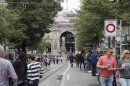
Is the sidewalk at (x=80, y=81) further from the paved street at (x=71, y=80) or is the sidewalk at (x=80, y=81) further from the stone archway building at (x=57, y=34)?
the stone archway building at (x=57, y=34)

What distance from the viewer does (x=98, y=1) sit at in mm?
24219

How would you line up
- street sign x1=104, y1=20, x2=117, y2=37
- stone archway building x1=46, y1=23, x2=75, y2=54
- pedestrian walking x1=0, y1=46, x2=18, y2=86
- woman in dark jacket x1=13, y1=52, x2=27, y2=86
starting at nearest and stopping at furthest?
pedestrian walking x1=0, y1=46, x2=18, y2=86 < woman in dark jacket x1=13, y1=52, x2=27, y2=86 < street sign x1=104, y1=20, x2=117, y2=37 < stone archway building x1=46, y1=23, x2=75, y2=54

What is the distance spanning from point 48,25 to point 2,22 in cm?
1459

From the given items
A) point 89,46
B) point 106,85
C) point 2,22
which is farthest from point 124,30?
point 106,85

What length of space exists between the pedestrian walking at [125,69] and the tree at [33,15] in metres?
36.4

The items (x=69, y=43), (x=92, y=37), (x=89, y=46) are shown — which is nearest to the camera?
(x=92, y=37)

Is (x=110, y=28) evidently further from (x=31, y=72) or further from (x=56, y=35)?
(x=56, y=35)

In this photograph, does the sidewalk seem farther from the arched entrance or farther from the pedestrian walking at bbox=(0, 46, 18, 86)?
the arched entrance

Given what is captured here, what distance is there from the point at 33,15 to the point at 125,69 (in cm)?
3831

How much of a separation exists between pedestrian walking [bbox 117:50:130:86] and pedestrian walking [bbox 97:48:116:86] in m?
0.42

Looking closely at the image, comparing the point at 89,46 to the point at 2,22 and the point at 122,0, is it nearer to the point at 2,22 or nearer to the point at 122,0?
the point at 2,22

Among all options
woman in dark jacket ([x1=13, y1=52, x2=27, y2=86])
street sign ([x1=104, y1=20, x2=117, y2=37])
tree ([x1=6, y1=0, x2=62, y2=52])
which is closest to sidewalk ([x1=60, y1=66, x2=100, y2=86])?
street sign ([x1=104, y1=20, x2=117, y2=37])

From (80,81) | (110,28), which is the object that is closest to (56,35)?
(80,81)

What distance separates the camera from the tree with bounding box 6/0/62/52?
4756 cm
